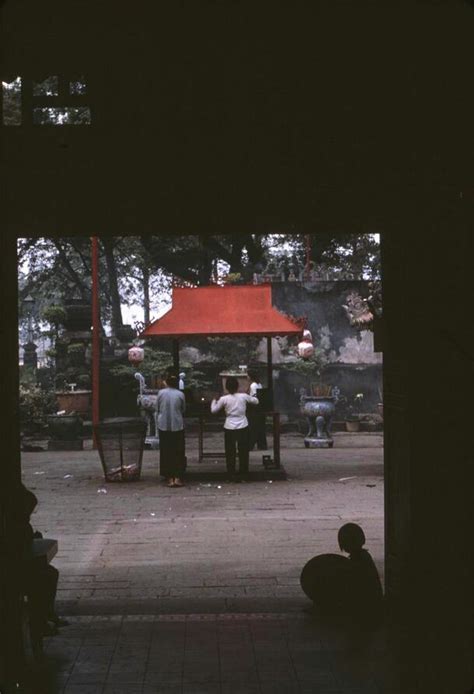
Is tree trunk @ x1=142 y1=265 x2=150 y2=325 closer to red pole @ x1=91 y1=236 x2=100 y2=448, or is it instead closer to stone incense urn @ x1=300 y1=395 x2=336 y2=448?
red pole @ x1=91 y1=236 x2=100 y2=448

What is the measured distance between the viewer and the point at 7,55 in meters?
4.68

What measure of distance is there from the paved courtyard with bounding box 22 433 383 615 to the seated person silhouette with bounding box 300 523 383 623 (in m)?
0.32

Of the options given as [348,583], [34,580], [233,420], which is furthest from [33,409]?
[34,580]

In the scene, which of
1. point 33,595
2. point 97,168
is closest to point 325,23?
point 97,168

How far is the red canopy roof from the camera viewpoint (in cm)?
1373

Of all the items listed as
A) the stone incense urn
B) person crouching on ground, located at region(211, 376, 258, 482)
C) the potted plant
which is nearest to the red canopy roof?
person crouching on ground, located at region(211, 376, 258, 482)

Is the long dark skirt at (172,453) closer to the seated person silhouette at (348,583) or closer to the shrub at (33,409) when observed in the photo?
the seated person silhouette at (348,583)

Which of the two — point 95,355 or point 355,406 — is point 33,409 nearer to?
point 95,355

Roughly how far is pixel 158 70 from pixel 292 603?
374cm

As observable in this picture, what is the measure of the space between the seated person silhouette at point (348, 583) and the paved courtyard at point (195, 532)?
1.03ft

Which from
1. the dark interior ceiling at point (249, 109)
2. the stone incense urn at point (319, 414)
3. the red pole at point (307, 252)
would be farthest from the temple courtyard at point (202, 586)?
the red pole at point (307, 252)

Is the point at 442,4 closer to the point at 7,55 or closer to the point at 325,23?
the point at 325,23

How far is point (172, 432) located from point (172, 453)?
291 mm

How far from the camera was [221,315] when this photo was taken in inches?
548
